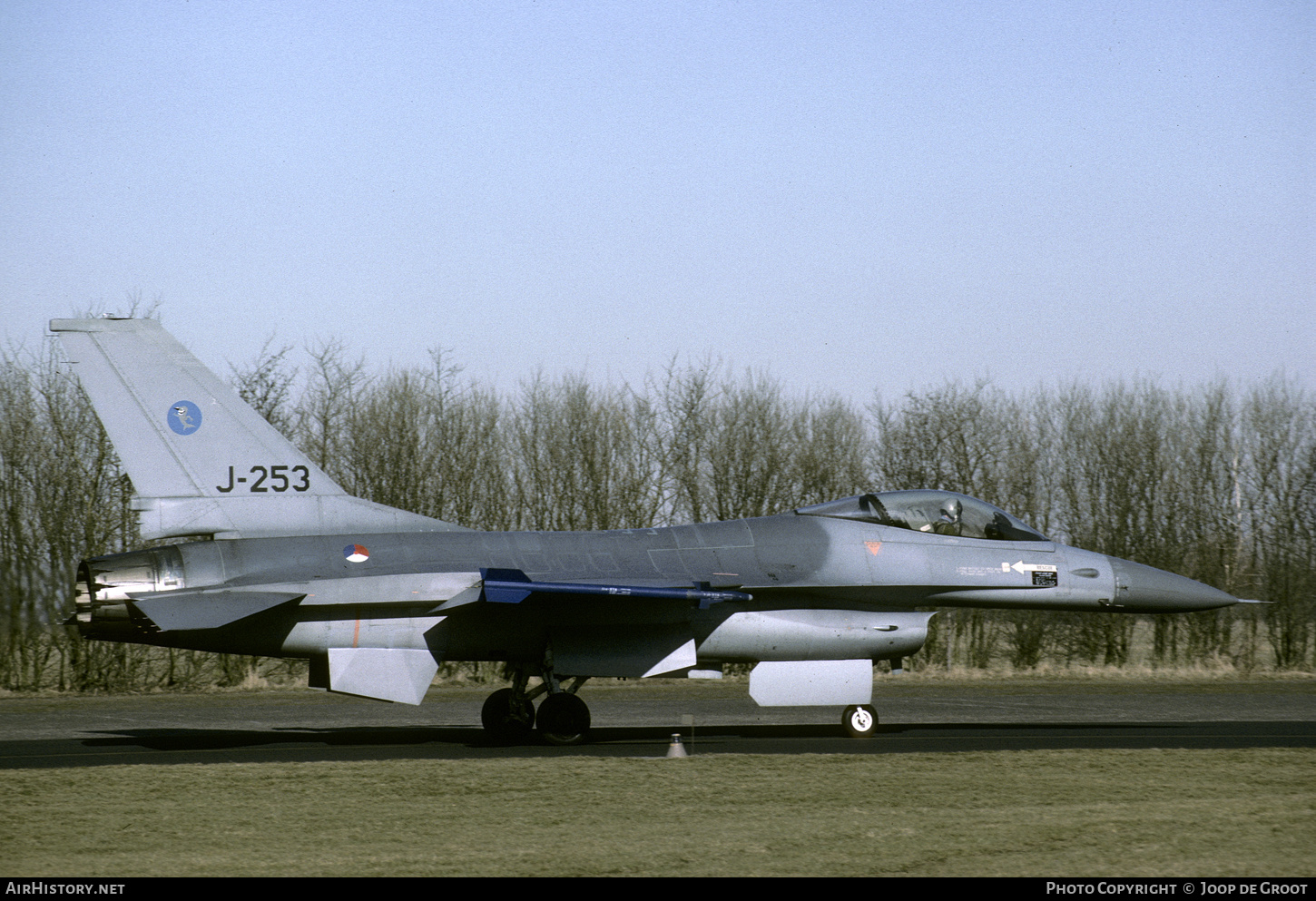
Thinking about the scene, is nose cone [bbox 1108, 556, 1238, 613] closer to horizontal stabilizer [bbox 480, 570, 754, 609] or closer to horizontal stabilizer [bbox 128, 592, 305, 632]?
horizontal stabilizer [bbox 480, 570, 754, 609]

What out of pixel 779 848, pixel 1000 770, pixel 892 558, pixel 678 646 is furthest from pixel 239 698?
pixel 779 848

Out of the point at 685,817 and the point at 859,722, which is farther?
the point at 859,722

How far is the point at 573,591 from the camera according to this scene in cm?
1345

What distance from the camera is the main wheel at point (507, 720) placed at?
14.8 metres

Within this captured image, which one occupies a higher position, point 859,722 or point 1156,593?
point 1156,593

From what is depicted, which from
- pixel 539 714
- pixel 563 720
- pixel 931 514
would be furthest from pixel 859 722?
pixel 539 714

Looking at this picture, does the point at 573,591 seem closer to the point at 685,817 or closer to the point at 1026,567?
the point at 685,817

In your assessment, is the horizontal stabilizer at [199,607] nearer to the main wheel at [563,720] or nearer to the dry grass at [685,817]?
the dry grass at [685,817]

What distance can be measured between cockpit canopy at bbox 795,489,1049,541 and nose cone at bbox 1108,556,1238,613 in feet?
3.89

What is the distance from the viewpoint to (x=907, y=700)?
21031mm

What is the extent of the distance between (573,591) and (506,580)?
0.75 metres

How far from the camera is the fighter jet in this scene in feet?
44.6

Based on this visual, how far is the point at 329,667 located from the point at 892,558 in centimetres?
693
